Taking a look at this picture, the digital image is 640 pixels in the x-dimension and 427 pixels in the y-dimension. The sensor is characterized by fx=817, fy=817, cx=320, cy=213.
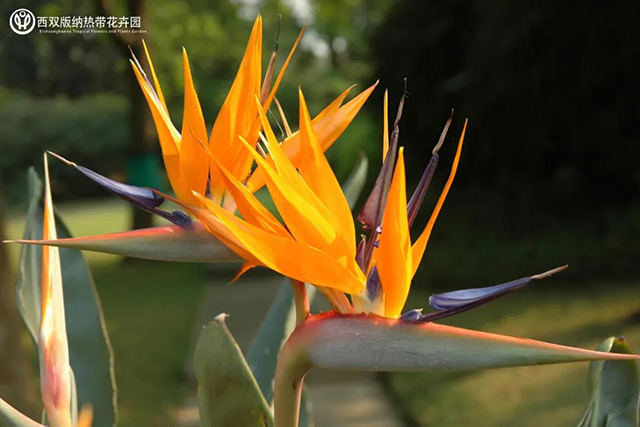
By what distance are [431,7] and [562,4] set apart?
1642 mm

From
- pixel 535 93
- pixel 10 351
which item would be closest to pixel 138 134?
pixel 535 93

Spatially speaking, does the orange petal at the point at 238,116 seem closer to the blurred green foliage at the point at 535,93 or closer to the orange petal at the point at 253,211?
the orange petal at the point at 253,211

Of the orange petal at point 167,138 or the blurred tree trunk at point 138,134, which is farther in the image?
the blurred tree trunk at point 138,134

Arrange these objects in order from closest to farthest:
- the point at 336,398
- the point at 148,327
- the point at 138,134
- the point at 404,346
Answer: the point at 404,346 → the point at 336,398 → the point at 148,327 → the point at 138,134

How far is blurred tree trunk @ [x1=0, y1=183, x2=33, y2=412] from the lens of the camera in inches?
64.0

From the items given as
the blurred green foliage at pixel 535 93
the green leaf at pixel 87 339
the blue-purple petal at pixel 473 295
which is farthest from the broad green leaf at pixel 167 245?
the blurred green foliage at pixel 535 93

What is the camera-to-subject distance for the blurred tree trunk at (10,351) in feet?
5.33

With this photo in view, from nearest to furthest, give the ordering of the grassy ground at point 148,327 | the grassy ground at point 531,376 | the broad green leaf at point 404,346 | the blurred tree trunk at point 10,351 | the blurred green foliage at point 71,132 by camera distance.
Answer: the broad green leaf at point 404,346 < the blurred tree trunk at point 10,351 < the grassy ground at point 531,376 < the grassy ground at point 148,327 < the blurred green foliage at point 71,132

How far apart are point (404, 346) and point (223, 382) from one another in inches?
6.0

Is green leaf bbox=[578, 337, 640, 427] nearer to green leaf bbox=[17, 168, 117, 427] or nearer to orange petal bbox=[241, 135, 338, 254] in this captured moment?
orange petal bbox=[241, 135, 338, 254]

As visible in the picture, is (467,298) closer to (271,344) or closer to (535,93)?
(271,344)

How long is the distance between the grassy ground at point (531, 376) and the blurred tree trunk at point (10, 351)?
4.66 ft

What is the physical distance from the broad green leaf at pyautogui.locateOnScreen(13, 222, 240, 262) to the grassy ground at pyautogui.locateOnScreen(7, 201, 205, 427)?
1706 mm

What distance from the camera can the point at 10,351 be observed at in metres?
1.63
